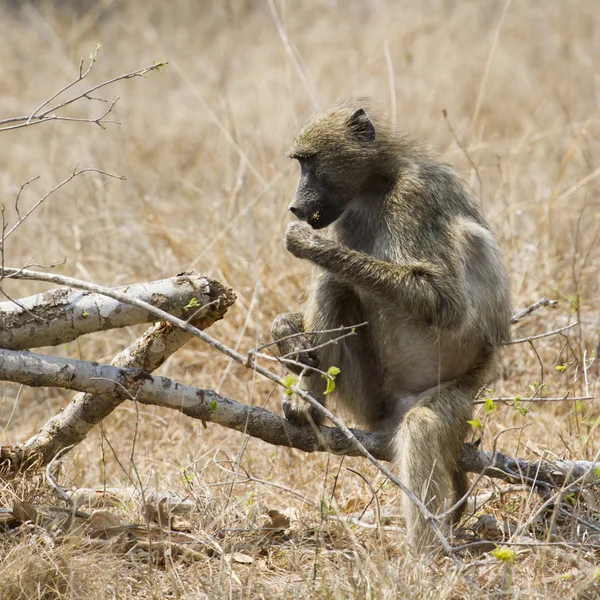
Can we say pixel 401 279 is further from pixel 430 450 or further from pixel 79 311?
pixel 79 311

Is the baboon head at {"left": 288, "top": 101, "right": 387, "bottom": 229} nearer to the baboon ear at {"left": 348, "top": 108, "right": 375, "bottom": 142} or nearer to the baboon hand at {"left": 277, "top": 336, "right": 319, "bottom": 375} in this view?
the baboon ear at {"left": 348, "top": 108, "right": 375, "bottom": 142}

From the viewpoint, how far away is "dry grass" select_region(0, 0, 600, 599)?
2.92 metres

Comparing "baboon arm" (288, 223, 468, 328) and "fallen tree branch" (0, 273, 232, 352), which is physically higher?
"fallen tree branch" (0, 273, 232, 352)

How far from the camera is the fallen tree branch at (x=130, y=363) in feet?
10.4

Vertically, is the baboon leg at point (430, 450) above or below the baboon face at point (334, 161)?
below

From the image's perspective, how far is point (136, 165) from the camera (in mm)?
8414

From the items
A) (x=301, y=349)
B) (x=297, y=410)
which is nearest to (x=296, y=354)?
(x=301, y=349)

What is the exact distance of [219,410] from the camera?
10.4 feet

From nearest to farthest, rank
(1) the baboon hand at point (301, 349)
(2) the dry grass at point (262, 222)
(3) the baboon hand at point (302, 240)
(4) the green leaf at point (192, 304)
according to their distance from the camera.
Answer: (2) the dry grass at point (262, 222) < (4) the green leaf at point (192, 304) < (3) the baboon hand at point (302, 240) < (1) the baboon hand at point (301, 349)

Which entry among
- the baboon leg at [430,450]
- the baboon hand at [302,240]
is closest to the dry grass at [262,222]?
the baboon leg at [430,450]

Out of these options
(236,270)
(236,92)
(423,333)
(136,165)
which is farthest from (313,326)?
(236,92)

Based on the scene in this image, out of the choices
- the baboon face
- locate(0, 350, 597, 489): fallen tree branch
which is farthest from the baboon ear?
locate(0, 350, 597, 489): fallen tree branch

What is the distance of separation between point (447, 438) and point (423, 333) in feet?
1.59

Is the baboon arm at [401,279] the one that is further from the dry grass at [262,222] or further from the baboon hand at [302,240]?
the dry grass at [262,222]
